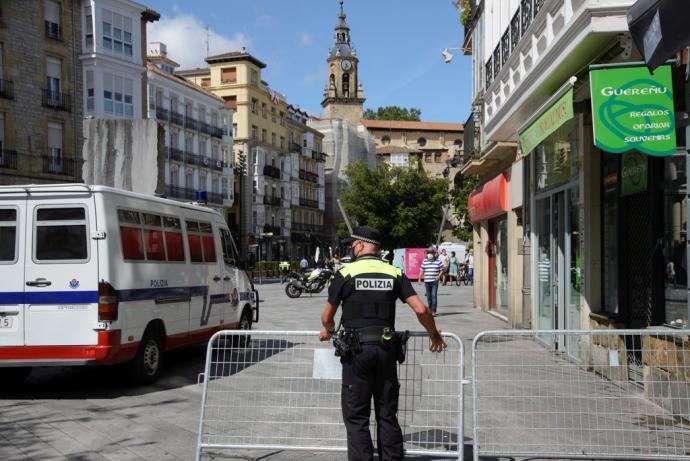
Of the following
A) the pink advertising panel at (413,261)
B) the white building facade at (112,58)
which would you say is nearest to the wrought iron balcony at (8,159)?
the white building facade at (112,58)

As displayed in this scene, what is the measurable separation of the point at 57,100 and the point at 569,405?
120 ft

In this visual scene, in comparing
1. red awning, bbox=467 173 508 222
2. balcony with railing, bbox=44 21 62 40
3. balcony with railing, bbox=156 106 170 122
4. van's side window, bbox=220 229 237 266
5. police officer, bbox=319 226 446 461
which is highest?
balcony with railing, bbox=44 21 62 40

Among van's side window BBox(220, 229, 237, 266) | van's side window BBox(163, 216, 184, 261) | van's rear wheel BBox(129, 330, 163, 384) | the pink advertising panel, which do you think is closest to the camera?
van's rear wheel BBox(129, 330, 163, 384)

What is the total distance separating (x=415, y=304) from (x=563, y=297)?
24.4 feet

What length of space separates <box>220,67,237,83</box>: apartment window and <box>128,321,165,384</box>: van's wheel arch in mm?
63462

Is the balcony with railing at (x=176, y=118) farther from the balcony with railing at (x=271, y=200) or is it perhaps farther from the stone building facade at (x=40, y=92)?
the balcony with railing at (x=271, y=200)

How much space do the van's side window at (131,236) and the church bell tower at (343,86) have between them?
104707 millimetres

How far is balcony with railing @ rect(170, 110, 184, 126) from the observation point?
56.2 metres

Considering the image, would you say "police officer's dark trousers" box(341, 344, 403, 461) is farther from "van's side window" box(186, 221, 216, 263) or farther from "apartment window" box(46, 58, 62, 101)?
"apartment window" box(46, 58, 62, 101)

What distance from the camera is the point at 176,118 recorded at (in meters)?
56.8

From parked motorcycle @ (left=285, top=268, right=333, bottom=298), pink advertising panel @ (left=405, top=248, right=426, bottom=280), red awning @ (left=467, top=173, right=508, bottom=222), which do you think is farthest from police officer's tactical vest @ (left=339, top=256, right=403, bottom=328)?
pink advertising panel @ (left=405, top=248, right=426, bottom=280)

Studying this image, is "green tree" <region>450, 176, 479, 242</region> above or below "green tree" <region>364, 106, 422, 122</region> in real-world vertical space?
below

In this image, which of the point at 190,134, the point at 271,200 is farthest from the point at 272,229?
the point at 190,134

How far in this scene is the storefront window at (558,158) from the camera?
11.1 m
